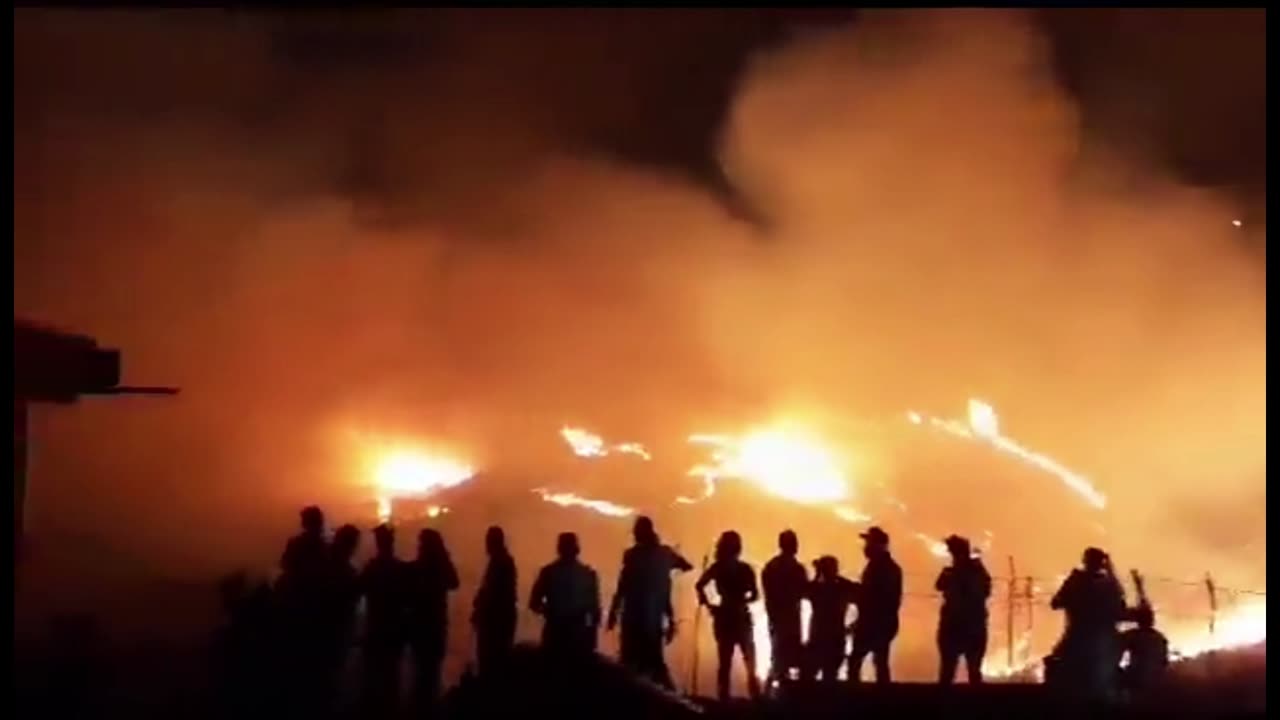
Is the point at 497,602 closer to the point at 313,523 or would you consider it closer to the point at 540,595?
the point at 540,595

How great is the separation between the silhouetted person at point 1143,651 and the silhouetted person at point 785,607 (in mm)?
2372

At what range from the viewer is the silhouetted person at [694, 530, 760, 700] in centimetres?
1420

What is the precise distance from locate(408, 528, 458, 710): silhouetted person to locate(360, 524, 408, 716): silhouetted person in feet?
0.24

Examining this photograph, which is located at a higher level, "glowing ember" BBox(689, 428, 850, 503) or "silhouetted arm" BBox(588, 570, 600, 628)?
"glowing ember" BBox(689, 428, 850, 503)

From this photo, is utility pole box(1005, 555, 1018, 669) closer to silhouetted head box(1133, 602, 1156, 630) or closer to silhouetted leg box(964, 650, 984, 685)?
silhouetted leg box(964, 650, 984, 685)

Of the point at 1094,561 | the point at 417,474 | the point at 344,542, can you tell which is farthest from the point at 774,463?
the point at 344,542

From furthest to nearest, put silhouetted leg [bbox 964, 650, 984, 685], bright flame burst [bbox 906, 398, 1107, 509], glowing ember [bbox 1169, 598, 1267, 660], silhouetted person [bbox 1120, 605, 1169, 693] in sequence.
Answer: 1. bright flame burst [bbox 906, 398, 1107, 509]
2. glowing ember [bbox 1169, 598, 1267, 660]
3. silhouetted leg [bbox 964, 650, 984, 685]
4. silhouetted person [bbox 1120, 605, 1169, 693]

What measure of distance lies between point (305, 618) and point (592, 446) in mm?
10435

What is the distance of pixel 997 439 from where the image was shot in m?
24.3

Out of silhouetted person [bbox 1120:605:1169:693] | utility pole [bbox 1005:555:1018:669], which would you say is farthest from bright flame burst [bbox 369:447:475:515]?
silhouetted person [bbox 1120:605:1169:693]

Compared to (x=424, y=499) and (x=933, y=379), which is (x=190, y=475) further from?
(x=933, y=379)

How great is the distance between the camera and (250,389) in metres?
23.3

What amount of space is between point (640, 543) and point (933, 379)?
10708mm

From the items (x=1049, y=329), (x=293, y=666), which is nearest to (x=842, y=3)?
(x=293, y=666)
